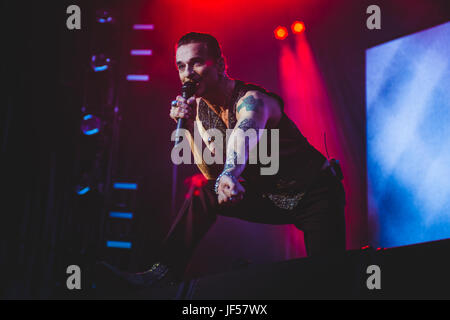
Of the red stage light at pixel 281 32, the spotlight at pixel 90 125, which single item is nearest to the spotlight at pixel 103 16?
the spotlight at pixel 90 125

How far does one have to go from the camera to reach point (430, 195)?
375 centimetres

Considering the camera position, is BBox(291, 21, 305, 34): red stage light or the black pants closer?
the black pants

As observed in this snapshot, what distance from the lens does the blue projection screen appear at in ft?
12.2

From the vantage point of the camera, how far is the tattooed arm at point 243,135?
1589 millimetres

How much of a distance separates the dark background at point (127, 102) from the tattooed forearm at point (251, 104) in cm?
205

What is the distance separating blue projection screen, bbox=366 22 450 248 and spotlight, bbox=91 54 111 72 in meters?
2.66

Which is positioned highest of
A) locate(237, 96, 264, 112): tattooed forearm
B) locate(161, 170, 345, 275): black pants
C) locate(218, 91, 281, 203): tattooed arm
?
locate(237, 96, 264, 112): tattooed forearm

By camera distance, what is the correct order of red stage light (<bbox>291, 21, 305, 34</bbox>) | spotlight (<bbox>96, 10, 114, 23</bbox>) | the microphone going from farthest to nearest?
red stage light (<bbox>291, 21, 305, 34</bbox>) < spotlight (<bbox>96, 10, 114, 23</bbox>) < the microphone

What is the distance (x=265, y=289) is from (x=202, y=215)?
1.04 meters

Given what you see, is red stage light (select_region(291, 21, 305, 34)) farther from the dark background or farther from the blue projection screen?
the blue projection screen

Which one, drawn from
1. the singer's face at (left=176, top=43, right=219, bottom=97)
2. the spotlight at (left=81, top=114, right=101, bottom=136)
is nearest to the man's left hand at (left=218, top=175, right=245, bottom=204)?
the singer's face at (left=176, top=43, right=219, bottom=97)
